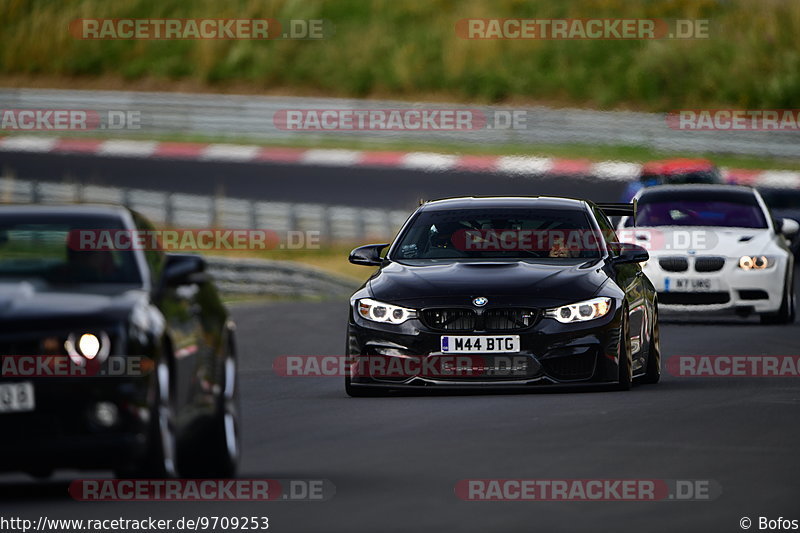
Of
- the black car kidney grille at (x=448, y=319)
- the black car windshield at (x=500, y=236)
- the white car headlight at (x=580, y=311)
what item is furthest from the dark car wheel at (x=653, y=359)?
the black car kidney grille at (x=448, y=319)

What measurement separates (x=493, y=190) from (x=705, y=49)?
49.1 ft

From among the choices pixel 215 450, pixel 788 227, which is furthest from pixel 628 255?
pixel 788 227

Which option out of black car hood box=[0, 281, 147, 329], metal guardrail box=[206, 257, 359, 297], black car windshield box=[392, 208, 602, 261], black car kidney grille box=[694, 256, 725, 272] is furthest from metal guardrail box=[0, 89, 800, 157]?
black car hood box=[0, 281, 147, 329]

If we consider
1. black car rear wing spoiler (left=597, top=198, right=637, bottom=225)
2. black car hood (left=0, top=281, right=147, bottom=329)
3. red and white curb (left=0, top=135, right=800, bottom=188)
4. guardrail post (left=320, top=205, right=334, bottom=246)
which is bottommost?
guardrail post (left=320, top=205, right=334, bottom=246)

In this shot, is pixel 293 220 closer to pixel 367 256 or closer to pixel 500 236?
pixel 367 256

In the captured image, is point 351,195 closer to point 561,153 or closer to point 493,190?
point 493,190

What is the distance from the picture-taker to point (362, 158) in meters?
40.5

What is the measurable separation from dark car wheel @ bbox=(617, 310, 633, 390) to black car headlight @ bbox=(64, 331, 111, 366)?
216 inches

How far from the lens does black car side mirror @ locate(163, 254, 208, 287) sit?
8.36m

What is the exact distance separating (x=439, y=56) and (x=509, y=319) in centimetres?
3850

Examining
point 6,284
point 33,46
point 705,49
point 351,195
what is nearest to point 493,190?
point 351,195

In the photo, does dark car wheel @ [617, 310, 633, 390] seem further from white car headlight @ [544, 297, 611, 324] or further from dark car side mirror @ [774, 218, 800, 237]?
dark car side mirror @ [774, 218, 800, 237]

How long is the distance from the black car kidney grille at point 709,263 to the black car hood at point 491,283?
6.90m

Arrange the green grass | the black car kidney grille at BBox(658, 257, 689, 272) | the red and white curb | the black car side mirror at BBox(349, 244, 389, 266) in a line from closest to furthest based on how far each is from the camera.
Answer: the black car side mirror at BBox(349, 244, 389, 266), the black car kidney grille at BBox(658, 257, 689, 272), the red and white curb, the green grass
